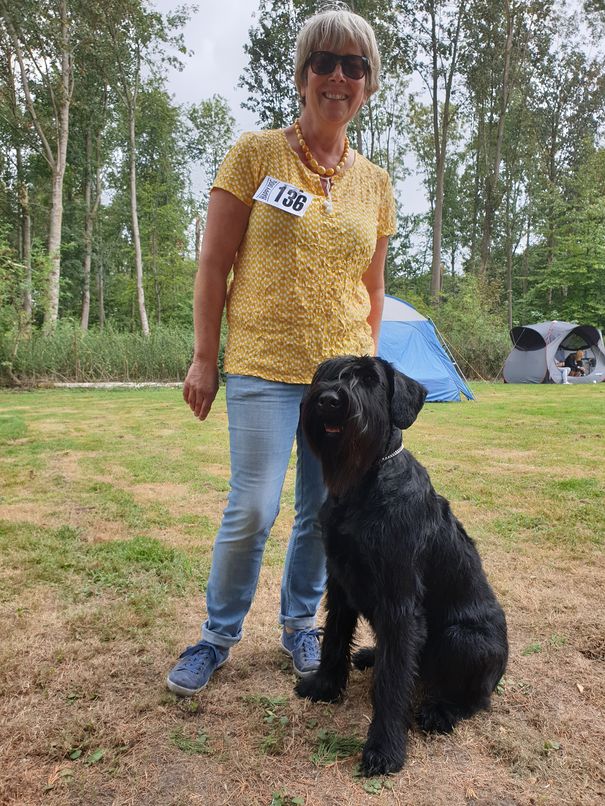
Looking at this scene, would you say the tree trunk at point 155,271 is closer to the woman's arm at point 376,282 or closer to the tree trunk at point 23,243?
the tree trunk at point 23,243

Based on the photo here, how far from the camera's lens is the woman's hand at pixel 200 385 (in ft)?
6.40

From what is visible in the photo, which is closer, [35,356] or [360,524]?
[360,524]

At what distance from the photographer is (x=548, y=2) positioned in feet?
63.4

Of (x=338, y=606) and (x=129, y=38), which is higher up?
(x=129, y=38)

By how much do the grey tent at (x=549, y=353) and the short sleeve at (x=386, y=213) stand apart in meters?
14.2

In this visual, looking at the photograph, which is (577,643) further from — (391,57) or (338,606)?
(391,57)

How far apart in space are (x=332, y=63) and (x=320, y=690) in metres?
2.13

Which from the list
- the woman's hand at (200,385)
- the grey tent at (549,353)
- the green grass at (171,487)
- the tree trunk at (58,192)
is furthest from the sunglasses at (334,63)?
the grey tent at (549,353)

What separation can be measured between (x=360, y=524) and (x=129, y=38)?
2127 cm

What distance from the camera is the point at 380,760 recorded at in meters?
1.58

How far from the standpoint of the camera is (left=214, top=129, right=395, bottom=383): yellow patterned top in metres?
1.79

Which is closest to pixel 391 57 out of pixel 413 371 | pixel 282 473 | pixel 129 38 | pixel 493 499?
pixel 129 38

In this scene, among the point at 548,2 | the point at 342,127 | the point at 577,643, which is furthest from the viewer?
the point at 548,2

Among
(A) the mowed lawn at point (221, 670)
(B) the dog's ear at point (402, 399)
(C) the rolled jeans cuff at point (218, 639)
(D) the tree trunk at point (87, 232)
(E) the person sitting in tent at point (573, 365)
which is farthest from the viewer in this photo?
(D) the tree trunk at point (87, 232)
